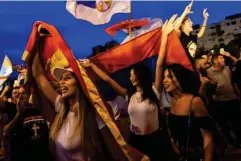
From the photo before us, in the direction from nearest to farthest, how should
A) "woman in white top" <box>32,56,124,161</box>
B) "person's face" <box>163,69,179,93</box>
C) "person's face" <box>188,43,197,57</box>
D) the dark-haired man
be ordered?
1. "woman in white top" <box>32,56,124,161</box>
2. "person's face" <box>163,69,179,93</box>
3. "person's face" <box>188,43,197,57</box>
4. the dark-haired man

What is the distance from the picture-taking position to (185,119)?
2609mm

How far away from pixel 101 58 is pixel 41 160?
3.20 feet

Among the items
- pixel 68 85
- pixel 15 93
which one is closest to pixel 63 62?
pixel 68 85

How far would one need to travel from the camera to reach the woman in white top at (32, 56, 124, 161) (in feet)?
7.49

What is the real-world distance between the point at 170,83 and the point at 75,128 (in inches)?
34.7

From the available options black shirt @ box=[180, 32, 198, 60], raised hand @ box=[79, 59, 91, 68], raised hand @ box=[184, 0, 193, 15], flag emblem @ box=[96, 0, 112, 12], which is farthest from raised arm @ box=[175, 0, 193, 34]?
raised hand @ box=[79, 59, 91, 68]

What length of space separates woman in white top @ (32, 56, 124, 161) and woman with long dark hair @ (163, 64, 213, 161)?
1.51 ft

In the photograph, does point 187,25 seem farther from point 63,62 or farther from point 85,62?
point 63,62

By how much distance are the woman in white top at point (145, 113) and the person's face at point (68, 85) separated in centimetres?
55

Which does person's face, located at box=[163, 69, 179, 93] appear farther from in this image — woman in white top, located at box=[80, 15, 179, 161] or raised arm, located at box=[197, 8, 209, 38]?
raised arm, located at box=[197, 8, 209, 38]

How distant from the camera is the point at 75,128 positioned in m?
2.30

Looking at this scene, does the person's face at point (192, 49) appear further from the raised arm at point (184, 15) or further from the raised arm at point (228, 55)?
the raised arm at point (228, 55)

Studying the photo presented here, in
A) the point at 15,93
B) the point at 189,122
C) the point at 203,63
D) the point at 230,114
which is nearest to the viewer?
the point at 189,122

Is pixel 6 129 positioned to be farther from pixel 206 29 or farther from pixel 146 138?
pixel 206 29
